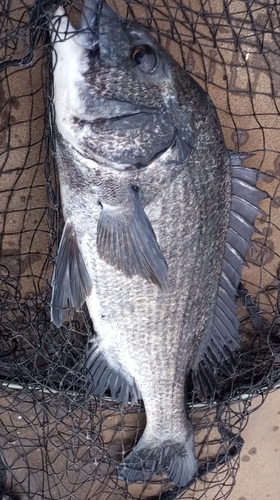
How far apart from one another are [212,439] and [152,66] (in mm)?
1536

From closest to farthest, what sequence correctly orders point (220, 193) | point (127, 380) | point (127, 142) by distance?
point (127, 142) → point (220, 193) → point (127, 380)

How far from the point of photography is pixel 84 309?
186 centimetres

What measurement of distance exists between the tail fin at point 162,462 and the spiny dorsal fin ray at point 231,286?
221 millimetres

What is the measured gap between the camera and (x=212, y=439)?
2197 millimetres

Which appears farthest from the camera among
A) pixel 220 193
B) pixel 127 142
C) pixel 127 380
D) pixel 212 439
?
pixel 212 439

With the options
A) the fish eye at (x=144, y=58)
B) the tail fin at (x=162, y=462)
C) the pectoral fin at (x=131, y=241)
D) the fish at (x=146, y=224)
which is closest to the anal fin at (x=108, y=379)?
the fish at (x=146, y=224)

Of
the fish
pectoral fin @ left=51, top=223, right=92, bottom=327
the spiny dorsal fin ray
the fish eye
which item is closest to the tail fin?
the fish

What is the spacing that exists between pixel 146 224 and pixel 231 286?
0.51 meters

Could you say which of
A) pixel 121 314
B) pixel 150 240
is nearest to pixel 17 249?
pixel 121 314

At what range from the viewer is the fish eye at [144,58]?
4.70 feet

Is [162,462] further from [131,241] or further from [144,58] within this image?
[144,58]

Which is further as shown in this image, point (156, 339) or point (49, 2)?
point (156, 339)

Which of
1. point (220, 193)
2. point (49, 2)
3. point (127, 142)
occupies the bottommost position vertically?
point (220, 193)

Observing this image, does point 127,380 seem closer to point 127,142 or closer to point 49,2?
point 127,142
